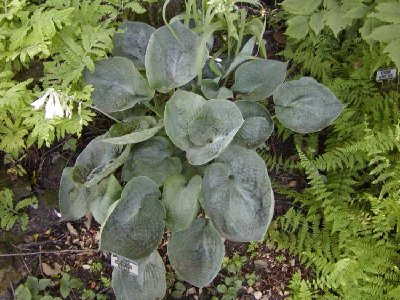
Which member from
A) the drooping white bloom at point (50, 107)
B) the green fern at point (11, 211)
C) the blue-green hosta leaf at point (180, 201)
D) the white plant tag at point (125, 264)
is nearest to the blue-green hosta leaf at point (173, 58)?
the blue-green hosta leaf at point (180, 201)

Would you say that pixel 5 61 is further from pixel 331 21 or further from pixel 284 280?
pixel 284 280

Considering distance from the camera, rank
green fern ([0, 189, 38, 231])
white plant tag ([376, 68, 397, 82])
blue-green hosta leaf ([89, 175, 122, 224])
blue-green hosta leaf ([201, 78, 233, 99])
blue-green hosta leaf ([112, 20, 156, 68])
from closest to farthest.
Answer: blue-green hosta leaf ([89, 175, 122, 224])
blue-green hosta leaf ([201, 78, 233, 99])
blue-green hosta leaf ([112, 20, 156, 68])
green fern ([0, 189, 38, 231])
white plant tag ([376, 68, 397, 82])

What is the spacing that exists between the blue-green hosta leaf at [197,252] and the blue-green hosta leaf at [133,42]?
963 mm

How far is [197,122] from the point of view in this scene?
7.30 ft

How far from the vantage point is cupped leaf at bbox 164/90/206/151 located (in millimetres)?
2225

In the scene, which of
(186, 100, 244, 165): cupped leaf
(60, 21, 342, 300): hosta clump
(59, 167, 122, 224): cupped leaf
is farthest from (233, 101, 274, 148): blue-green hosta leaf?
(59, 167, 122, 224): cupped leaf

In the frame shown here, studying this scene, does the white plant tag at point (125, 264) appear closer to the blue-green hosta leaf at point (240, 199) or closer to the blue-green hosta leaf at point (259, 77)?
the blue-green hosta leaf at point (240, 199)

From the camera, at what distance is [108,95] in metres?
2.36

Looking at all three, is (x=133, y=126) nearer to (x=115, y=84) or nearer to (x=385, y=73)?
(x=115, y=84)

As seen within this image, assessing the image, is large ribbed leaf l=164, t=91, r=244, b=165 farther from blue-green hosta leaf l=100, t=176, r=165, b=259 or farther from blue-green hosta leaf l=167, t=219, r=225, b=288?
blue-green hosta leaf l=167, t=219, r=225, b=288

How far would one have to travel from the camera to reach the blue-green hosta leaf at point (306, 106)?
243cm

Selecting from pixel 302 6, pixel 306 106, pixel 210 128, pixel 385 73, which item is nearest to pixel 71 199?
pixel 210 128

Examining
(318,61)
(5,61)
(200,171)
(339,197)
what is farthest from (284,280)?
(5,61)

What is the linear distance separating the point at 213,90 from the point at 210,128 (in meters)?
0.32
